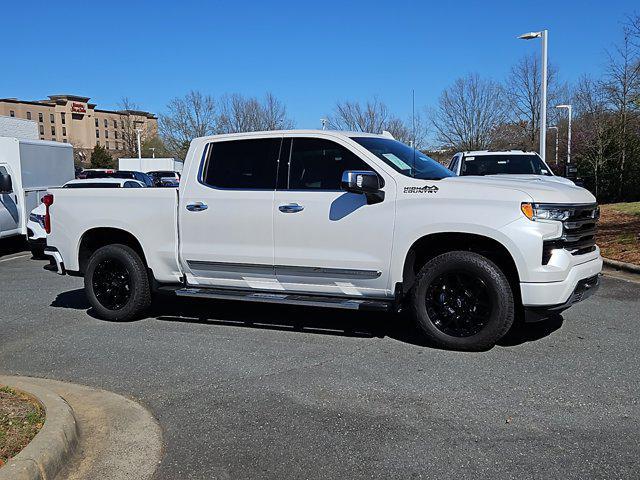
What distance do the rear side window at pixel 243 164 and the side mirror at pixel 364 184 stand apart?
37.4 inches

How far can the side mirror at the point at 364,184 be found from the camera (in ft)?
17.6

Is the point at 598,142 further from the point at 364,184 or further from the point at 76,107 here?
the point at 76,107

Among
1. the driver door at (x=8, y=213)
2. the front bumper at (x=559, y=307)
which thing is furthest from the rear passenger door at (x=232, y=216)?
the driver door at (x=8, y=213)

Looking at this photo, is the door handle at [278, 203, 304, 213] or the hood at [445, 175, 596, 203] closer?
the hood at [445, 175, 596, 203]

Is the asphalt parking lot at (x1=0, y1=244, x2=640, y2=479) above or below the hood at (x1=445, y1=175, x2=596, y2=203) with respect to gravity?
below

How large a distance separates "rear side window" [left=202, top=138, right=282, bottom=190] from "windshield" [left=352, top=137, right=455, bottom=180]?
88cm

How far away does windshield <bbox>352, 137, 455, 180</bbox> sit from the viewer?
5.83 metres

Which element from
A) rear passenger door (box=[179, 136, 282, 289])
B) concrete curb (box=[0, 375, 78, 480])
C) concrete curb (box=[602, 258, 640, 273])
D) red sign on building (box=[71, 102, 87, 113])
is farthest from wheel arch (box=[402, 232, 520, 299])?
red sign on building (box=[71, 102, 87, 113])

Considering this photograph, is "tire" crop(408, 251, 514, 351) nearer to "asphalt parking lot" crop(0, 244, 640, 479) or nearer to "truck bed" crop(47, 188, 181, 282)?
"asphalt parking lot" crop(0, 244, 640, 479)

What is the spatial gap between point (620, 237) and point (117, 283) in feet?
30.9

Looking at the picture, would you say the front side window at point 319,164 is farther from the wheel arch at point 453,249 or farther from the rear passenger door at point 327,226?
the wheel arch at point 453,249

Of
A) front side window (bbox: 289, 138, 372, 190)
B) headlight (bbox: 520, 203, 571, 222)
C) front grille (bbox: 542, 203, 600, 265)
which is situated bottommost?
front grille (bbox: 542, 203, 600, 265)

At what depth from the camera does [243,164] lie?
20.7 ft

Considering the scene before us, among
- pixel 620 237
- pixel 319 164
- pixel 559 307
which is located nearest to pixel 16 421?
pixel 319 164
